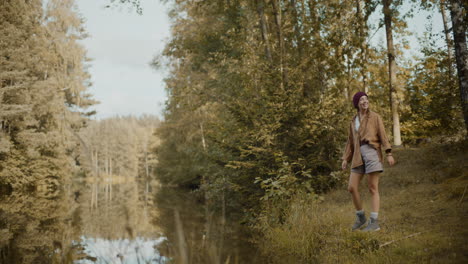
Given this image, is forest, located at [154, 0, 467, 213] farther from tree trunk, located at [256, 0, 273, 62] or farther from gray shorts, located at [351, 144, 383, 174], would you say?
gray shorts, located at [351, 144, 383, 174]

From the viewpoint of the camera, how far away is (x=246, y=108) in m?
10.1

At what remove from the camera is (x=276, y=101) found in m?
9.73

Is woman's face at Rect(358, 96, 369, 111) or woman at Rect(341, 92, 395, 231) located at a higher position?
woman's face at Rect(358, 96, 369, 111)

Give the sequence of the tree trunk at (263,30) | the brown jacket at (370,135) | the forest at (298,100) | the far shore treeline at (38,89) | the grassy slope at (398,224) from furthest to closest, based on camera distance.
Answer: the far shore treeline at (38,89), the tree trunk at (263,30), the forest at (298,100), the brown jacket at (370,135), the grassy slope at (398,224)

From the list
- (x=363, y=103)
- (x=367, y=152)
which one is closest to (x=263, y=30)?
(x=363, y=103)

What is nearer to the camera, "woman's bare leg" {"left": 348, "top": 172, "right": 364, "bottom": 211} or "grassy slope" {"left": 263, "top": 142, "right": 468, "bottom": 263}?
"grassy slope" {"left": 263, "top": 142, "right": 468, "bottom": 263}

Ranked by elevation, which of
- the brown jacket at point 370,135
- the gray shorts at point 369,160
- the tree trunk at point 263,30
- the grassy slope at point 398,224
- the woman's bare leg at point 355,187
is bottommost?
the grassy slope at point 398,224

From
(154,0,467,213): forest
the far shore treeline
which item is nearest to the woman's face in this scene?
(154,0,467,213): forest

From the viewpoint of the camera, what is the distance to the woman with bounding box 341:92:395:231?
5.50m

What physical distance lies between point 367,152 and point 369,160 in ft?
0.42

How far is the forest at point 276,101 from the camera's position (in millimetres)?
8180

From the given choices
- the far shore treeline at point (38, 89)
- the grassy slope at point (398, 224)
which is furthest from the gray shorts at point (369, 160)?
the far shore treeline at point (38, 89)

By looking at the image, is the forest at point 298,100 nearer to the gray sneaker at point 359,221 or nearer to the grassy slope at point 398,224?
the grassy slope at point 398,224

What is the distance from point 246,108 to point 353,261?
5.97 metres
